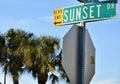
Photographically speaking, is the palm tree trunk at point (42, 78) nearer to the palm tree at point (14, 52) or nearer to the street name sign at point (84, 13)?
the palm tree at point (14, 52)

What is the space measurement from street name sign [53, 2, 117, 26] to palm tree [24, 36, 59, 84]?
18.2m

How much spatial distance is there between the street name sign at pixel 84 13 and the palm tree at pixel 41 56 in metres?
18.2

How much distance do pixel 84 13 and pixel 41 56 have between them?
18716mm

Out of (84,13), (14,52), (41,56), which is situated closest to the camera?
(84,13)

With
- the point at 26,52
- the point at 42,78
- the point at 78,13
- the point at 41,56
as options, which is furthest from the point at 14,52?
the point at 78,13

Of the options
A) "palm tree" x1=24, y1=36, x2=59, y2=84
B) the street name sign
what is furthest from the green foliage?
the street name sign

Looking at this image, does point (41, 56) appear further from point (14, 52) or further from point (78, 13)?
point (78, 13)

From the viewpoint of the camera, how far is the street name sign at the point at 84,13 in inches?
237

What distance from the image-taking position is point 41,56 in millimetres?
24688

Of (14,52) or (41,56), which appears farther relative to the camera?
(14,52)

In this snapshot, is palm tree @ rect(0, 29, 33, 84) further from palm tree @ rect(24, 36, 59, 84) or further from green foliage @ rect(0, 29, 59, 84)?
palm tree @ rect(24, 36, 59, 84)

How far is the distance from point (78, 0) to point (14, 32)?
827 inches

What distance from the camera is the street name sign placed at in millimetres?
6008

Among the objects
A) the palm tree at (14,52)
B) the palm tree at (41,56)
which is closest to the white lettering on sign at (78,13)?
the palm tree at (41,56)
